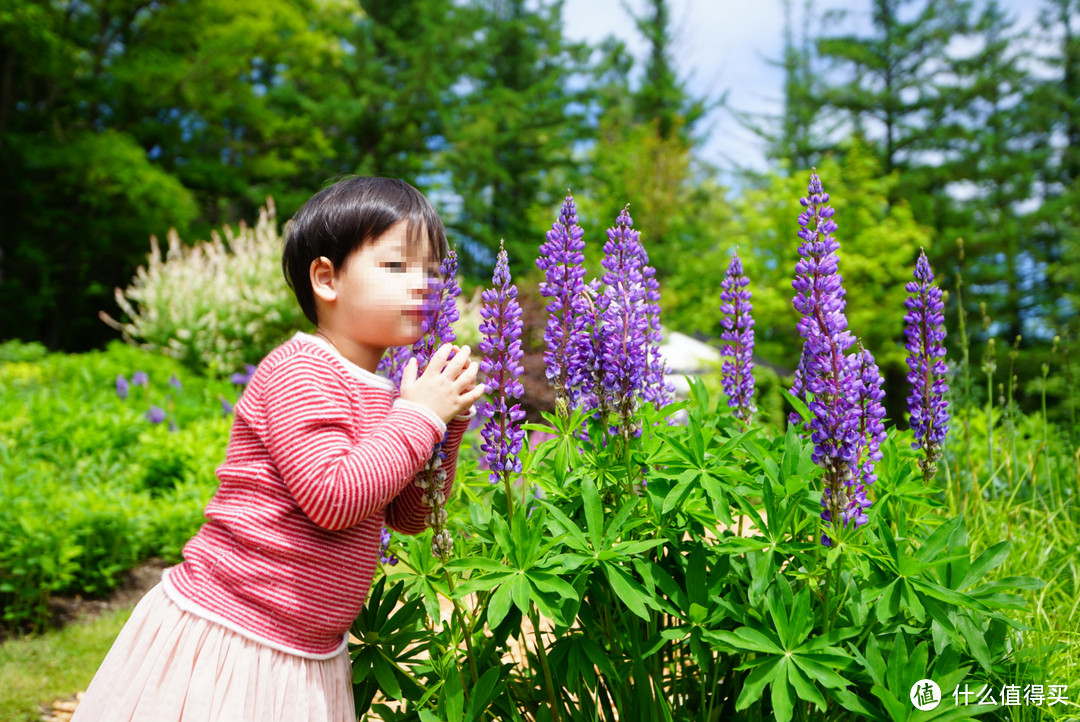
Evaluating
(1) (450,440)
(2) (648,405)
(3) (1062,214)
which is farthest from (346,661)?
(3) (1062,214)

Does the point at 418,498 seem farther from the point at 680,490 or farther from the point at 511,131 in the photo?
the point at 511,131

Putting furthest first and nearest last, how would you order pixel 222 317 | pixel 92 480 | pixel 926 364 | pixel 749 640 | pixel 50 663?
1. pixel 222 317
2. pixel 92 480
3. pixel 50 663
4. pixel 926 364
5. pixel 749 640

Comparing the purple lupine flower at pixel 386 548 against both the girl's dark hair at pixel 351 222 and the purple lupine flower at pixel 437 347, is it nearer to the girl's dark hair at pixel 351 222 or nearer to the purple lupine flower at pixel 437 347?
the purple lupine flower at pixel 437 347

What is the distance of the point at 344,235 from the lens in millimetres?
1630

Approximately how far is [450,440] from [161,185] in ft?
50.9

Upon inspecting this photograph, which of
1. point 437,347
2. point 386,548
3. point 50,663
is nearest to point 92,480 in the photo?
point 50,663

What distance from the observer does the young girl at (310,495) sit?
1.48 m

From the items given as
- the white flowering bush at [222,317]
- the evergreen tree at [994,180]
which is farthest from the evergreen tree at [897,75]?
the white flowering bush at [222,317]

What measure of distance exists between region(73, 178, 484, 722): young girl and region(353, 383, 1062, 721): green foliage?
0.23 meters

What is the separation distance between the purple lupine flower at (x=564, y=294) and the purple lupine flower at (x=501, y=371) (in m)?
0.16

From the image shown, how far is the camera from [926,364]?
225cm

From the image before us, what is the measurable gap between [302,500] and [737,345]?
1.54m

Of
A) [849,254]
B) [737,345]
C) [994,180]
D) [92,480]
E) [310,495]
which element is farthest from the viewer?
[994,180]

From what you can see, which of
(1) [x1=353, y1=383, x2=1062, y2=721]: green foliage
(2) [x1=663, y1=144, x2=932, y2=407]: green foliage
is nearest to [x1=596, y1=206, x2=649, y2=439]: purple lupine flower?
(1) [x1=353, y1=383, x2=1062, y2=721]: green foliage
